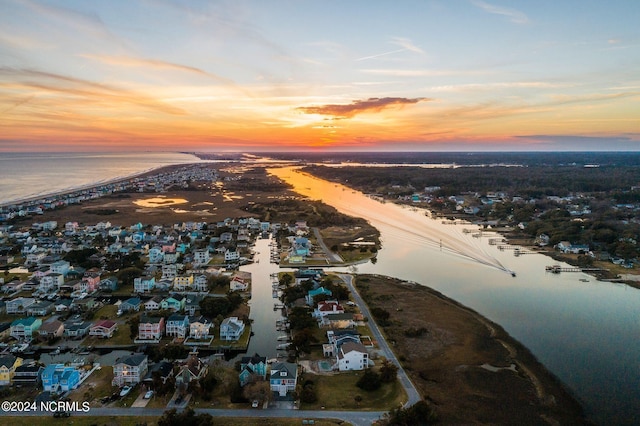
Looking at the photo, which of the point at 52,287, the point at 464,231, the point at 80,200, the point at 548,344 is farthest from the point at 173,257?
the point at 80,200

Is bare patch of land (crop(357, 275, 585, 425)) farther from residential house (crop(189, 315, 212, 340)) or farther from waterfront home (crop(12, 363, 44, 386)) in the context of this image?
waterfront home (crop(12, 363, 44, 386))

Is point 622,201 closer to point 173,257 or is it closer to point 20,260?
point 173,257

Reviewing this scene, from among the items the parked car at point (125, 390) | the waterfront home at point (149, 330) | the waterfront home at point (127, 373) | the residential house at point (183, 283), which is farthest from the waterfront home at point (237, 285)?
the parked car at point (125, 390)

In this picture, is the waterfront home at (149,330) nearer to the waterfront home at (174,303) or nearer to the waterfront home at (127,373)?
the waterfront home at (174,303)

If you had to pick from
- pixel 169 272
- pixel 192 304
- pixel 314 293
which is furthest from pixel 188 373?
pixel 169 272

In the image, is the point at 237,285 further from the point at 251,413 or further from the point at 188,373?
the point at 251,413

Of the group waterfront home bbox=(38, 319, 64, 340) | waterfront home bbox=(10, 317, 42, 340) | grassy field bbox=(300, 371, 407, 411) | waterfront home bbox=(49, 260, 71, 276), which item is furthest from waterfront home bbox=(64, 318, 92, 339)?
grassy field bbox=(300, 371, 407, 411)
